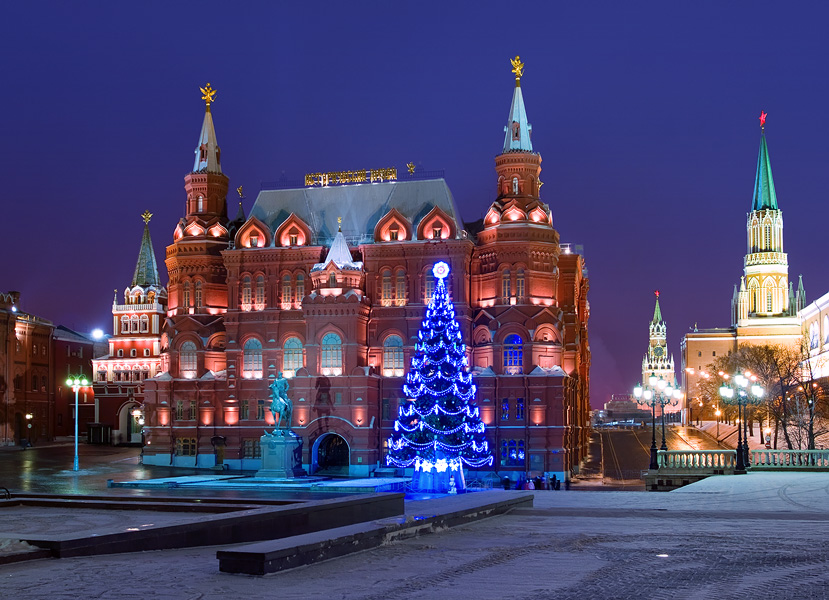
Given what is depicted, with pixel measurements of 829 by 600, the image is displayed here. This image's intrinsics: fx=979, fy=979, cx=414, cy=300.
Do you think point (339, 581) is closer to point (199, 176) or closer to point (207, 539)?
point (207, 539)

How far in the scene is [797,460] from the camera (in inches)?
1773

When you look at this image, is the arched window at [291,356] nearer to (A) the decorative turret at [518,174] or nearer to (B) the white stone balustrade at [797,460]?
(A) the decorative turret at [518,174]

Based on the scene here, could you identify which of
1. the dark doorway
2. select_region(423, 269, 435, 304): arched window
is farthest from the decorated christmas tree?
the dark doorway

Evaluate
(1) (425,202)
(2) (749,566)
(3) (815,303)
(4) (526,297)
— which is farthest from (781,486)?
(3) (815,303)

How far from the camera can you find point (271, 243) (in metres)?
74.2

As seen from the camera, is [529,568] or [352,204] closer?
[529,568]

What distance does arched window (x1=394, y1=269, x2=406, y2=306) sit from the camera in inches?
2810

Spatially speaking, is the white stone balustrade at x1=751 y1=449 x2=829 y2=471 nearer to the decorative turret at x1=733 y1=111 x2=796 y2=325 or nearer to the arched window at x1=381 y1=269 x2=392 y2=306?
the arched window at x1=381 y1=269 x2=392 y2=306

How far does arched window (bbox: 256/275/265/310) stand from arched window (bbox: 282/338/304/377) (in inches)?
136

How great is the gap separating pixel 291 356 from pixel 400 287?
975 cm

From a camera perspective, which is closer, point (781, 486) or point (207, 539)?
point (207, 539)

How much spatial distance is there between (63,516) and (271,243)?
5101 centimetres

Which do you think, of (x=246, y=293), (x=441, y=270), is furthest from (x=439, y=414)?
(x=246, y=293)

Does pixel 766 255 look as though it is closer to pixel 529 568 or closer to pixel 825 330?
pixel 825 330
